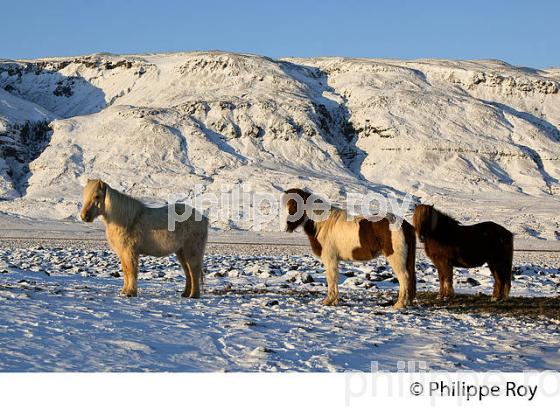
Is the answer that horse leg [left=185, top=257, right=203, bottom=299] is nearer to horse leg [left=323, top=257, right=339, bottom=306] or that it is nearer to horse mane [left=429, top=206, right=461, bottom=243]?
horse leg [left=323, top=257, right=339, bottom=306]

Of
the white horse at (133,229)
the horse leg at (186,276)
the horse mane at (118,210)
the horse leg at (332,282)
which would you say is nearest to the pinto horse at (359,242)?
the horse leg at (332,282)

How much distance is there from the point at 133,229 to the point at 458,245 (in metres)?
6.89

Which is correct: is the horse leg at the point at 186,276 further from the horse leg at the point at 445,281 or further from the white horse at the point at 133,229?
the horse leg at the point at 445,281

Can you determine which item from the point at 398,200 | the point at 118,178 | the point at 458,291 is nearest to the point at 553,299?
the point at 458,291

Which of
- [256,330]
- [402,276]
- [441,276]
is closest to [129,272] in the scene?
[256,330]

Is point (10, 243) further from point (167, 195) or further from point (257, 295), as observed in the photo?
point (167, 195)

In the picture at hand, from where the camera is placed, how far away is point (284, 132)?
3713 inches

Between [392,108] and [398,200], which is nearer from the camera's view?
[398,200]

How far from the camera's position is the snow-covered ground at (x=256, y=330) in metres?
7.89

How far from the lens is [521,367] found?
8.00 metres

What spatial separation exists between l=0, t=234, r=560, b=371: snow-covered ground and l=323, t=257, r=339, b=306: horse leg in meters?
0.34

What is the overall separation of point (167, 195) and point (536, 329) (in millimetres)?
66633

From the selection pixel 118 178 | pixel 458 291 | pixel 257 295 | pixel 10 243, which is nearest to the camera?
pixel 257 295

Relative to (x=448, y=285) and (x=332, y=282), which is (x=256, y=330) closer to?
(x=332, y=282)
